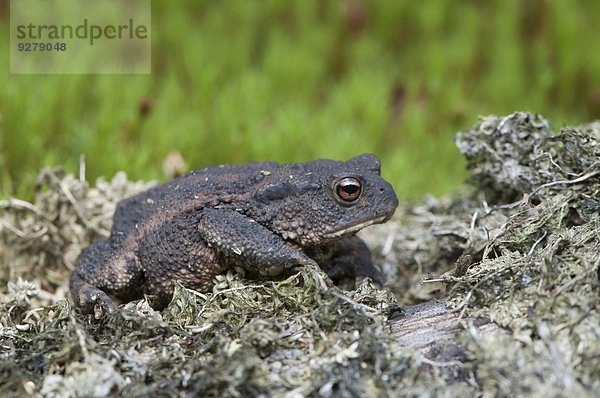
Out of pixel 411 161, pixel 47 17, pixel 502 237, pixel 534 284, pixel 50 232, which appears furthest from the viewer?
pixel 47 17

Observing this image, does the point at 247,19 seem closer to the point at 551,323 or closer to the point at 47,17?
the point at 47,17

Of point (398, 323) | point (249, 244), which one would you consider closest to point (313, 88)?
point (249, 244)

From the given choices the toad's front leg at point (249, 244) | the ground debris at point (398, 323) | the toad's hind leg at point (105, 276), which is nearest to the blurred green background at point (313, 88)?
the toad's hind leg at point (105, 276)

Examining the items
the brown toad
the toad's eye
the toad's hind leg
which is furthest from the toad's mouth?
the toad's hind leg

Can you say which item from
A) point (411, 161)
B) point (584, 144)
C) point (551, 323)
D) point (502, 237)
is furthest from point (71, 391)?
point (411, 161)

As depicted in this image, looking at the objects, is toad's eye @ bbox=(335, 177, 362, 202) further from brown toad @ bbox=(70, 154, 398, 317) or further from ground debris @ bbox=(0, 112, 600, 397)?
ground debris @ bbox=(0, 112, 600, 397)

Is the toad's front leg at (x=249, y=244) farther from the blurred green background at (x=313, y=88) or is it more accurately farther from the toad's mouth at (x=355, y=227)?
the blurred green background at (x=313, y=88)

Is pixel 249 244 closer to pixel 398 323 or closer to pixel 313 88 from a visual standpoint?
pixel 398 323
